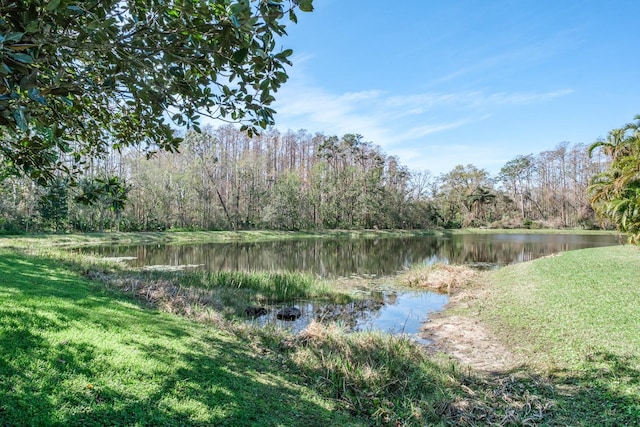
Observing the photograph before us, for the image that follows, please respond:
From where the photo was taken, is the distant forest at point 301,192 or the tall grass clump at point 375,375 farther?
the distant forest at point 301,192

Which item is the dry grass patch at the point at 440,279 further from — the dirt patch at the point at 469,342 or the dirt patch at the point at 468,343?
the dirt patch at the point at 468,343

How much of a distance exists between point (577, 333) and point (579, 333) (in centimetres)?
4

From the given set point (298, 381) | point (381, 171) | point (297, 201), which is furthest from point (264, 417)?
point (381, 171)

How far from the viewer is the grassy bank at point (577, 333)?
5152 mm

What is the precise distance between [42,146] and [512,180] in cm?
8669

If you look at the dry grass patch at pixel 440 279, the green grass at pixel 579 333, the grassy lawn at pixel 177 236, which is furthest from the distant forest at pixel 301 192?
the green grass at pixel 579 333

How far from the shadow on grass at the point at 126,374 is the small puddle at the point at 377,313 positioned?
4.46 m

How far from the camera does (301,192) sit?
54.5m

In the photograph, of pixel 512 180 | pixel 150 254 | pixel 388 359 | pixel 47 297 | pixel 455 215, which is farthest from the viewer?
pixel 512 180

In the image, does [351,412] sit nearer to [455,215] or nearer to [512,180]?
[455,215]

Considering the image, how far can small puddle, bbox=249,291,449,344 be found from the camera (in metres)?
10.9

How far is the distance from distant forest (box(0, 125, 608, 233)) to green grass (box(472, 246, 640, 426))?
31797 millimetres


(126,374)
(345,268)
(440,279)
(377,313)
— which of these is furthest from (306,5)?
(345,268)

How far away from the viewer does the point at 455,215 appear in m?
71.4
